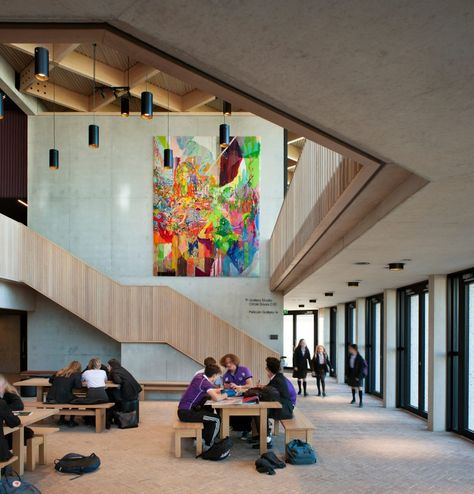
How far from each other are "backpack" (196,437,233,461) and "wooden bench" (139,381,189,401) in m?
7.64

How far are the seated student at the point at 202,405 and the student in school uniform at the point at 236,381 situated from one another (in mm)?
1363

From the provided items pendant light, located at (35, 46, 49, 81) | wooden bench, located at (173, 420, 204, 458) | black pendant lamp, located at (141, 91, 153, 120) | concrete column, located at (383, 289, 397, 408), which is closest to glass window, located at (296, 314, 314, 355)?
concrete column, located at (383, 289, 397, 408)

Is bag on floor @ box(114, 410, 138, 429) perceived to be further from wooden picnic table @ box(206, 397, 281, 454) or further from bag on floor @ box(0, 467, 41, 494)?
bag on floor @ box(0, 467, 41, 494)

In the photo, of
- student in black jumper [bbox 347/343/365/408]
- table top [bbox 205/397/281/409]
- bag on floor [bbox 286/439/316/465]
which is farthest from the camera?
student in black jumper [bbox 347/343/365/408]

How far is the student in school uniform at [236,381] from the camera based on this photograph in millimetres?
11281

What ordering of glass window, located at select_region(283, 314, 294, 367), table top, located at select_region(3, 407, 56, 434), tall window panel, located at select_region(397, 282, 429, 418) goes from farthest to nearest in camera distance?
1. glass window, located at select_region(283, 314, 294, 367)
2. tall window panel, located at select_region(397, 282, 429, 418)
3. table top, located at select_region(3, 407, 56, 434)

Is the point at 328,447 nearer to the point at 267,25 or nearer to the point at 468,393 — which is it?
the point at 468,393

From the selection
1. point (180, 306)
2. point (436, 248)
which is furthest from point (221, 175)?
point (436, 248)

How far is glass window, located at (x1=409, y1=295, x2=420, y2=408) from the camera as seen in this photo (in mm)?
15117

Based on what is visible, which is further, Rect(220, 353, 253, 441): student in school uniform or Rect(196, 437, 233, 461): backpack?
Rect(220, 353, 253, 441): student in school uniform

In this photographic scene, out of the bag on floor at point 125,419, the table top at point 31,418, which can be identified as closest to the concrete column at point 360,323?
the bag on floor at point 125,419

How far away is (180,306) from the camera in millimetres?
17562

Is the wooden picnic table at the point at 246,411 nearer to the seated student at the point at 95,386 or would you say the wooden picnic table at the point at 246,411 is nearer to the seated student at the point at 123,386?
the seated student at the point at 123,386

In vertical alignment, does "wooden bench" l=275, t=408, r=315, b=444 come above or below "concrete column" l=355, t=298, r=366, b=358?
below
